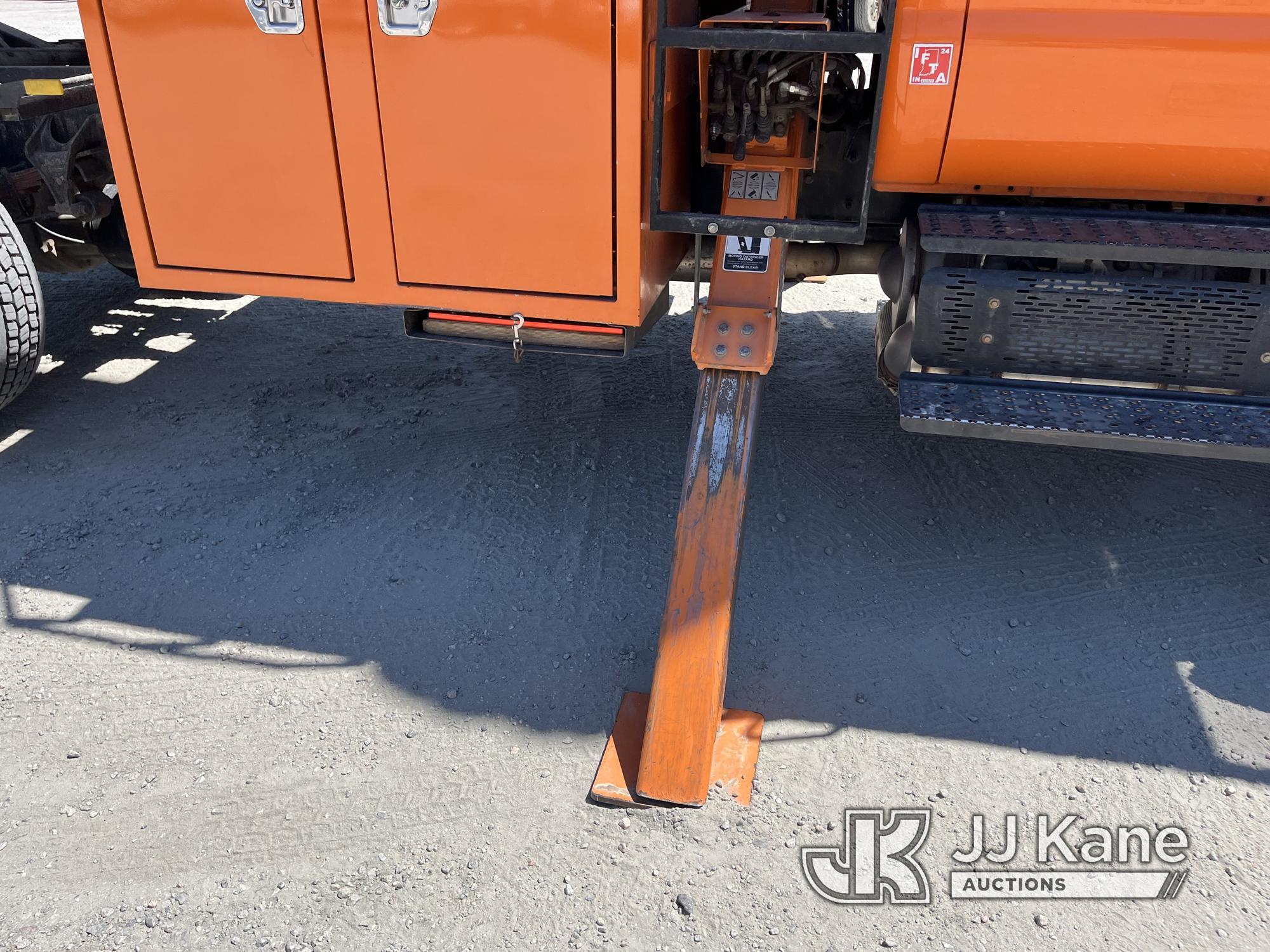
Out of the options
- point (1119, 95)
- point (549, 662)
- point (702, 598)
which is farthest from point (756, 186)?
point (549, 662)

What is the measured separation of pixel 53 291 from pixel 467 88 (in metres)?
4.00

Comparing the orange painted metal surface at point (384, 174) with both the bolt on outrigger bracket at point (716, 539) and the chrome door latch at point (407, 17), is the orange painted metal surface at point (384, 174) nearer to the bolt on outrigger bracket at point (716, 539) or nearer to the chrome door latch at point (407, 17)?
the chrome door latch at point (407, 17)

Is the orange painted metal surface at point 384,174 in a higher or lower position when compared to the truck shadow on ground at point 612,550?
higher

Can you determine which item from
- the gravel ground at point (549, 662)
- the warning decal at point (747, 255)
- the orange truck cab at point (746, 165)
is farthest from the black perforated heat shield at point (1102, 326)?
the gravel ground at point (549, 662)

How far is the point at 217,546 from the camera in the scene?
324 cm

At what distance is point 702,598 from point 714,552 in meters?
0.12

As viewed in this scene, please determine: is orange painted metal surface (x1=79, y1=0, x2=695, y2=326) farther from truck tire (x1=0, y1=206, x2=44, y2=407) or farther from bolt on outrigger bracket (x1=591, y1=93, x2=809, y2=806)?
truck tire (x1=0, y1=206, x2=44, y2=407)

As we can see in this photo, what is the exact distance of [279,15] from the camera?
254 cm

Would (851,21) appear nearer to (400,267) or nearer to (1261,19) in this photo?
(1261,19)

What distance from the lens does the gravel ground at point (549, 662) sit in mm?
2082

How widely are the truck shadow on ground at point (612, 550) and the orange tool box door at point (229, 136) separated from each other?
0.99 meters

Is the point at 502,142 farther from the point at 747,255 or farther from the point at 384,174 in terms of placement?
the point at 747,255

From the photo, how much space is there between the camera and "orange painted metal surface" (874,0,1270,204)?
7.48ft

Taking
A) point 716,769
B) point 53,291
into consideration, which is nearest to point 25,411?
point 53,291
